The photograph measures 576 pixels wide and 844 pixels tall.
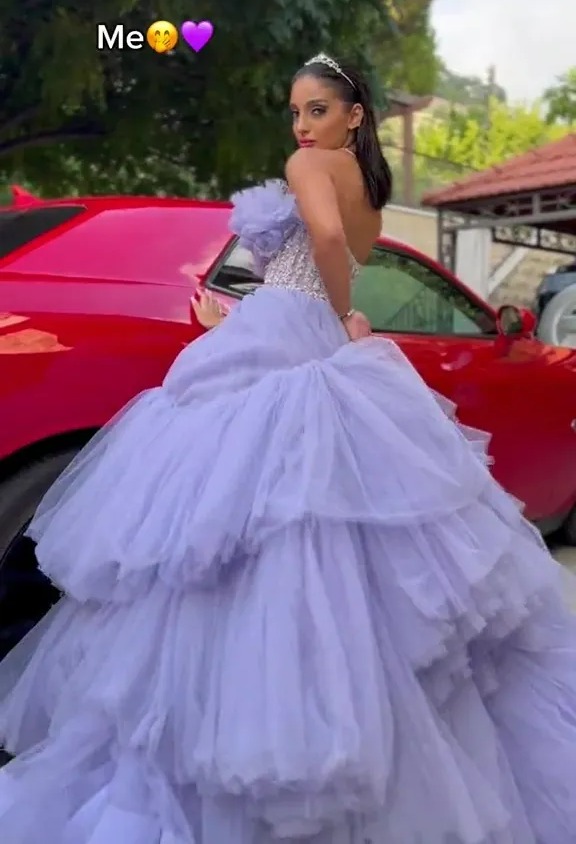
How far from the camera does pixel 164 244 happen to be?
120 inches

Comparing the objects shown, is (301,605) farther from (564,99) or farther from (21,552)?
(564,99)

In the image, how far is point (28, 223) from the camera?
10.2ft

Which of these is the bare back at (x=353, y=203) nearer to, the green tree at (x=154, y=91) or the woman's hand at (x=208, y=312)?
the woman's hand at (x=208, y=312)

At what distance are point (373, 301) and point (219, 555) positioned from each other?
1.88m

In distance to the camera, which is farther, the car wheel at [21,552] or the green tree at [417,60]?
the green tree at [417,60]

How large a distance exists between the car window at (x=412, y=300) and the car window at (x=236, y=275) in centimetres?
55

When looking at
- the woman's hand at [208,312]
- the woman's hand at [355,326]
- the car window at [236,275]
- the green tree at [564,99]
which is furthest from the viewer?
the green tree at [564,99]

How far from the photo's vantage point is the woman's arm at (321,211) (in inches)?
83.4

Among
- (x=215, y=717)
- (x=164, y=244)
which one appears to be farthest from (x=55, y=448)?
(x=215, y=717)

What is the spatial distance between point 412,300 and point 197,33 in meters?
4.44

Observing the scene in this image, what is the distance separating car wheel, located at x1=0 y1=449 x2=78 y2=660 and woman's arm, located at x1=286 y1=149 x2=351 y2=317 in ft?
3.28

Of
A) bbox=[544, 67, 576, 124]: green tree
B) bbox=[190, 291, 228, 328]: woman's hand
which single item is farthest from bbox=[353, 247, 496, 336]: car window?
bbox=[544, 67, 576, 124]: green tree

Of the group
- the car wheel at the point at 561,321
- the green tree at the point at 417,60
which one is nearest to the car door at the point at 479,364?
the car wheel at the point at 561,321

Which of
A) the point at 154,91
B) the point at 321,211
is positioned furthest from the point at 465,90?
the point at 321,211
